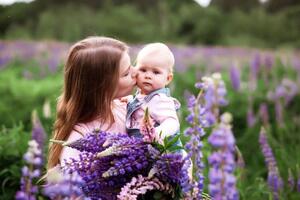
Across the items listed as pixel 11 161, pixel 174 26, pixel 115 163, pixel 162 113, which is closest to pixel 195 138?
pixel 115 163

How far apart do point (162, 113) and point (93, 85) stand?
389 mm

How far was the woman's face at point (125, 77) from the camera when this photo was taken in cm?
248

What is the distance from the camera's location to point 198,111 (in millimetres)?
Result: 1665

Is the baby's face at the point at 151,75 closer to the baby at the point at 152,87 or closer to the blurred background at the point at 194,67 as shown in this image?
the baby at the point at 152,87

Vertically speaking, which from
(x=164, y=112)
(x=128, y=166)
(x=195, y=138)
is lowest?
(x=128, y=166)

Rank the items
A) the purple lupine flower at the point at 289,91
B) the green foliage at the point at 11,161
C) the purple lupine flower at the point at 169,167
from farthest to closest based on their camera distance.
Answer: the purple lupine flower at the point at 289,91
the green foliage at the point at 11,161
the purple lupine flower at the point at 169,167

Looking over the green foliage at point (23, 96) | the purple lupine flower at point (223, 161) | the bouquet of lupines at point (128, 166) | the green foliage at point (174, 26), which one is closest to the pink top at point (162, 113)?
the bouquet of lupines at point (128, 166)

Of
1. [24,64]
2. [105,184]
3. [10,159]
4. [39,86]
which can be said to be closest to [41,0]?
[24,64]

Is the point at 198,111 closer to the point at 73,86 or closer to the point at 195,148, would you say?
the point at 195,148

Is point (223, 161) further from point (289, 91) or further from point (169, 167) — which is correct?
point (289, 91)

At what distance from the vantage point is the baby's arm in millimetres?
2188

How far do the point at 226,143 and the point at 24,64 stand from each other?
8.31 meters

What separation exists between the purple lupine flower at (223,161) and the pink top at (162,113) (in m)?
0.79

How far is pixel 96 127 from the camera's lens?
2.43 metres
